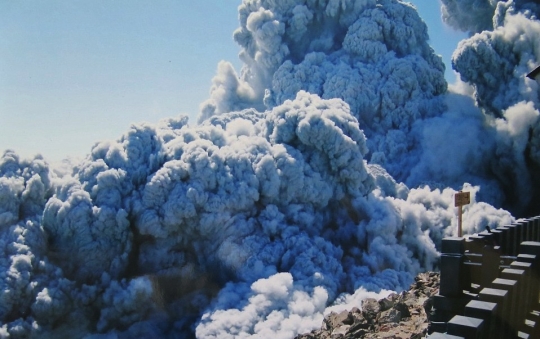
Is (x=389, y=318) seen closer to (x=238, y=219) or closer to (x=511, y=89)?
(x=238, y=219)

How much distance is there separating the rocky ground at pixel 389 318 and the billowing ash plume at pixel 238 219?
8.82ft

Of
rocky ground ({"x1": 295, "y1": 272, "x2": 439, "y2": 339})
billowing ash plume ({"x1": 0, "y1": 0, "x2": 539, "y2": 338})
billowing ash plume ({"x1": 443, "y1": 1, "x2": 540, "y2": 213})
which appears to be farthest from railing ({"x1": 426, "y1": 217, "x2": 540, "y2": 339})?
billowing ash plume ({"x1": 443, "y1": 1, "x2": 540, "y2": 213})

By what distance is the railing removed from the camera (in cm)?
410

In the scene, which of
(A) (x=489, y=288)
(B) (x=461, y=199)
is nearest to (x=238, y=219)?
(B) (x=461, y=199)

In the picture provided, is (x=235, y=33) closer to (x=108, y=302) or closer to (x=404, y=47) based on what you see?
(x=404, y=47)

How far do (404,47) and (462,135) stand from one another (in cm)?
733

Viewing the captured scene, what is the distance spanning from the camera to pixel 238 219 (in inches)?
756

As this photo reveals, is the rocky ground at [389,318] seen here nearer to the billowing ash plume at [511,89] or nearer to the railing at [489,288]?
the railing at [489,288]

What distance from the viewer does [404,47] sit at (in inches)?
1310

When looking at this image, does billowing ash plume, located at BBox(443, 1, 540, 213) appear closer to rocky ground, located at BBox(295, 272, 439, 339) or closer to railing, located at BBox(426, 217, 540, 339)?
rocky ground, located at BBox(295, 272, 439, 339)

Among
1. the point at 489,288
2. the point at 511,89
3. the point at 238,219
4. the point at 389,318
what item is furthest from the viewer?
the point at 511,89

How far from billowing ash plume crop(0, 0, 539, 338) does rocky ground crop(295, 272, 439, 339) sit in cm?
269

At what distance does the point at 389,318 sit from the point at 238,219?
8.56 m

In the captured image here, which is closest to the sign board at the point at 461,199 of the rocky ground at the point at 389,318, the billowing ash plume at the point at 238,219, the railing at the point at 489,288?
the rocky ground at the point at 389,318
